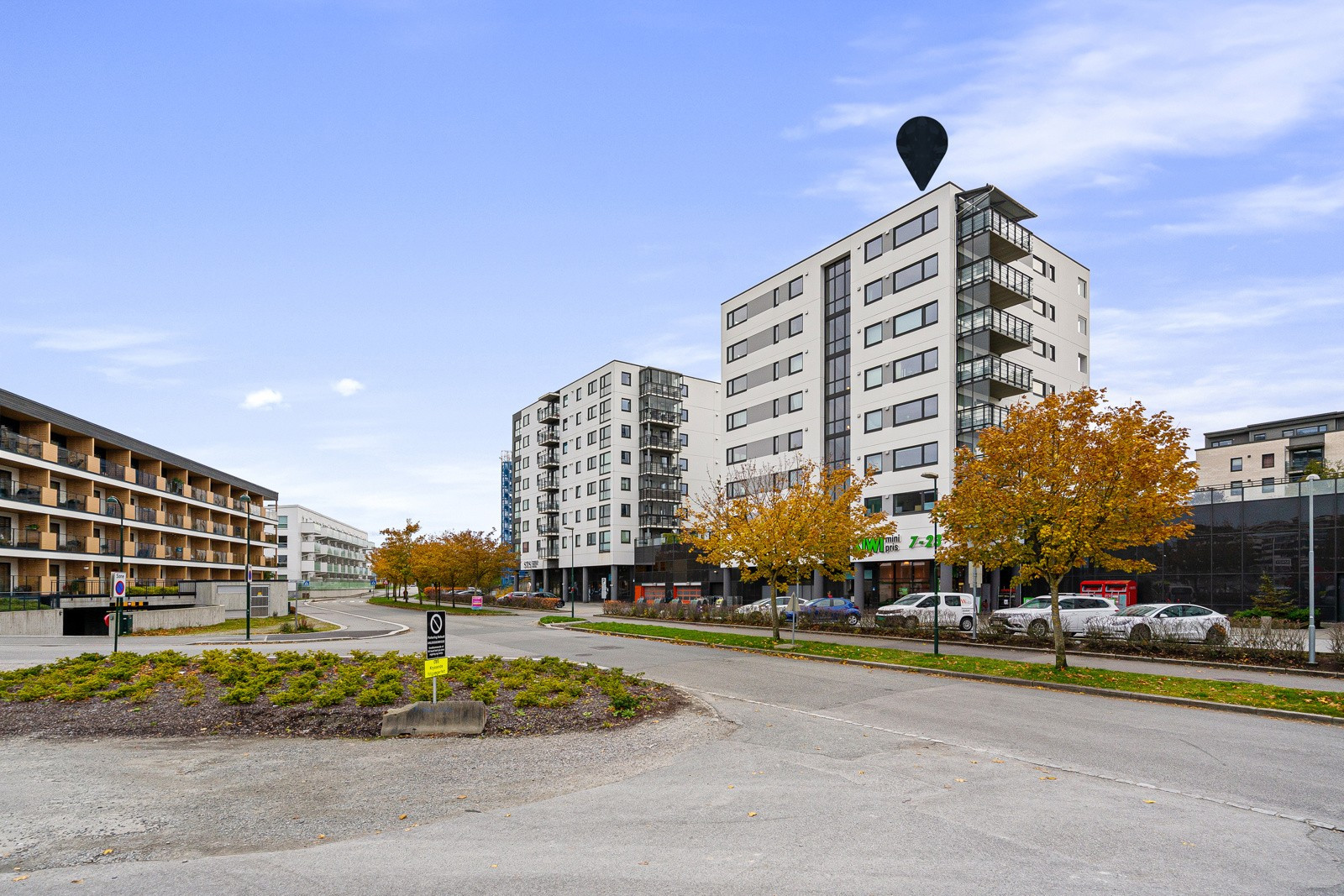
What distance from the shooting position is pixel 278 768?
984 cm

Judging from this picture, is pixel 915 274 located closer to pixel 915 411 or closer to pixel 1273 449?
pixel 915 411

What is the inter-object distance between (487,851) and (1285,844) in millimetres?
6800

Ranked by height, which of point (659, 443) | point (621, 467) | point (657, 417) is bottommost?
point (621, 467)

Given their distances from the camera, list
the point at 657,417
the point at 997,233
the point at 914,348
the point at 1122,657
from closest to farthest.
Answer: the point at 1122,657 < the point at 997,233 < the point at 914,348 < the point at 657,417

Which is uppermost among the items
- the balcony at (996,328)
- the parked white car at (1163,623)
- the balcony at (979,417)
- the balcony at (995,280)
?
the balcony at (995,280)

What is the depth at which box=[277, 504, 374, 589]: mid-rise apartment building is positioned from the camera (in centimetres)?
12312

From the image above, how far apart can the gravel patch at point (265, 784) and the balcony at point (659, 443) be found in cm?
7095

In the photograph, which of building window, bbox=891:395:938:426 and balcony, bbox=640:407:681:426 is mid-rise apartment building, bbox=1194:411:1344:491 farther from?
balcony, bbox=640:407:681:426

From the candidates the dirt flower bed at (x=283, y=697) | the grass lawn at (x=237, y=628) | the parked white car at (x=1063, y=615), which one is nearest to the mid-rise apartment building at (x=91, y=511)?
the grass lawn at (x=237, y=628)

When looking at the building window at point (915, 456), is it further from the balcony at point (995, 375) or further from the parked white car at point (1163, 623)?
the parked white car at point (1163, 623)

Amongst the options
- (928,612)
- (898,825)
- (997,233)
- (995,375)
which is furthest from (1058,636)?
(997,233)

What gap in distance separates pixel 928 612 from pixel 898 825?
26465 mm

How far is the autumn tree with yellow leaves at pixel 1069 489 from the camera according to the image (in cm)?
1945

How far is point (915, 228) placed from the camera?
166ft
